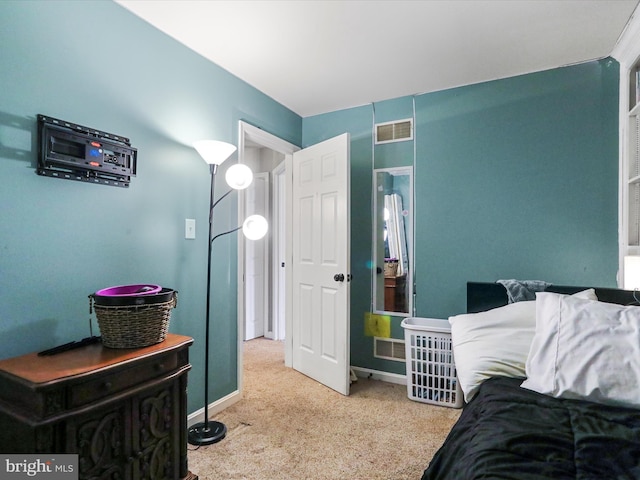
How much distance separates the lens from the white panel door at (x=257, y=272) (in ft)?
14.6

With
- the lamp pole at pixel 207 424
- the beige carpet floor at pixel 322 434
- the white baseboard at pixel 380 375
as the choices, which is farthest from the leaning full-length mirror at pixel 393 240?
the lamp pole at pixel 207 424

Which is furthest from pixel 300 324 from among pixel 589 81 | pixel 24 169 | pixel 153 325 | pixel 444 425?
pixel 589 81

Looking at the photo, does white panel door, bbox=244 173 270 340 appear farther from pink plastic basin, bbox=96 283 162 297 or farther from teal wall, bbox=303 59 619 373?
pink plastic basin, bbox=96 283 162 297

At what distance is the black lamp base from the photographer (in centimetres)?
211

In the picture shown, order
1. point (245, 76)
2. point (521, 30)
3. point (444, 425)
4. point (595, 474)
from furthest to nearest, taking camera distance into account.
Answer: point (245, 76) → point (444, 425) → point (521, 30) → point (595, 474)

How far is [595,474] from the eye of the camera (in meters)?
0.88

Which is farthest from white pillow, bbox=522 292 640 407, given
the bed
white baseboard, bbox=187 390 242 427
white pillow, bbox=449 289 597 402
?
white baseboard, bbox=187 390 242 427

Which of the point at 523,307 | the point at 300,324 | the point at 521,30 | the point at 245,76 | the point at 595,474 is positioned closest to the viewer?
the point at 595,474

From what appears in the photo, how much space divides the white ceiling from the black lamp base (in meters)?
2.45

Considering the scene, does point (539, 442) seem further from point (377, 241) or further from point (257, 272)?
point (257, 272)

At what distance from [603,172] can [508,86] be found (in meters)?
0.93

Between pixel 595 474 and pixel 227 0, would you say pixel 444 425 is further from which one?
pixel 227 0

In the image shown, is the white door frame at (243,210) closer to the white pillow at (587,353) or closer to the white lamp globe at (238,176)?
the white lamp globe at (238,176)

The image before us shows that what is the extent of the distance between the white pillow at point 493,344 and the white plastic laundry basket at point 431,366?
932mm
